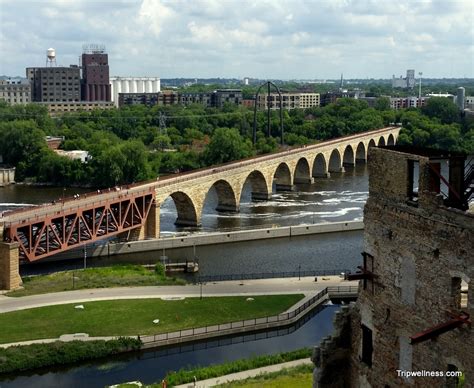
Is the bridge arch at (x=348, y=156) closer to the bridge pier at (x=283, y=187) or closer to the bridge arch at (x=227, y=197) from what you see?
the bridge pier at (x=283, y=187)

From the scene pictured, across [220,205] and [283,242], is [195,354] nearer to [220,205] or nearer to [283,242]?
[283,242]

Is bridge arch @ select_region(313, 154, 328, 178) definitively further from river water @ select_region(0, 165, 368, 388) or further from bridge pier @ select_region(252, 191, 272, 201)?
bridge pier @ select_region(252, 191, 272, 201)

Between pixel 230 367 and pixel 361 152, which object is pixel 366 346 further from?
pixel 361 152

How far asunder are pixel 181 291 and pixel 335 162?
86345 mm

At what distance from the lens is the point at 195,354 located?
135 ft

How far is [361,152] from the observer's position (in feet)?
492

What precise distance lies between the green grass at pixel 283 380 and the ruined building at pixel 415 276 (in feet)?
46.2

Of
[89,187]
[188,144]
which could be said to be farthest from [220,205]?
[188,144]

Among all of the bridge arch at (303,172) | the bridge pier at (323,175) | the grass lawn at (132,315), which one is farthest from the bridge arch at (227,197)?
the grass lawn at (132,315)

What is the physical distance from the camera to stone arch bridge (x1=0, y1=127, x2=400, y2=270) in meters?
57.6

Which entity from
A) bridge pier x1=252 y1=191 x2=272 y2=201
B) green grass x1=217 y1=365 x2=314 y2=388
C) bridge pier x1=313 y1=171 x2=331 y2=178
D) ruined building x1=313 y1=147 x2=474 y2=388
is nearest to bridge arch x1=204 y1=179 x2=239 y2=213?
bridge pier x1=252 y1=191 x2=272 y2=201

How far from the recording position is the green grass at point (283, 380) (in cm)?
3406

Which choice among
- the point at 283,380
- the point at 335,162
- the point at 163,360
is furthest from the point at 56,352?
the point at 335,162

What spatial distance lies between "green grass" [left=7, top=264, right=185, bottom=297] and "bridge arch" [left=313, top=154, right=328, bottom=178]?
7011cm
